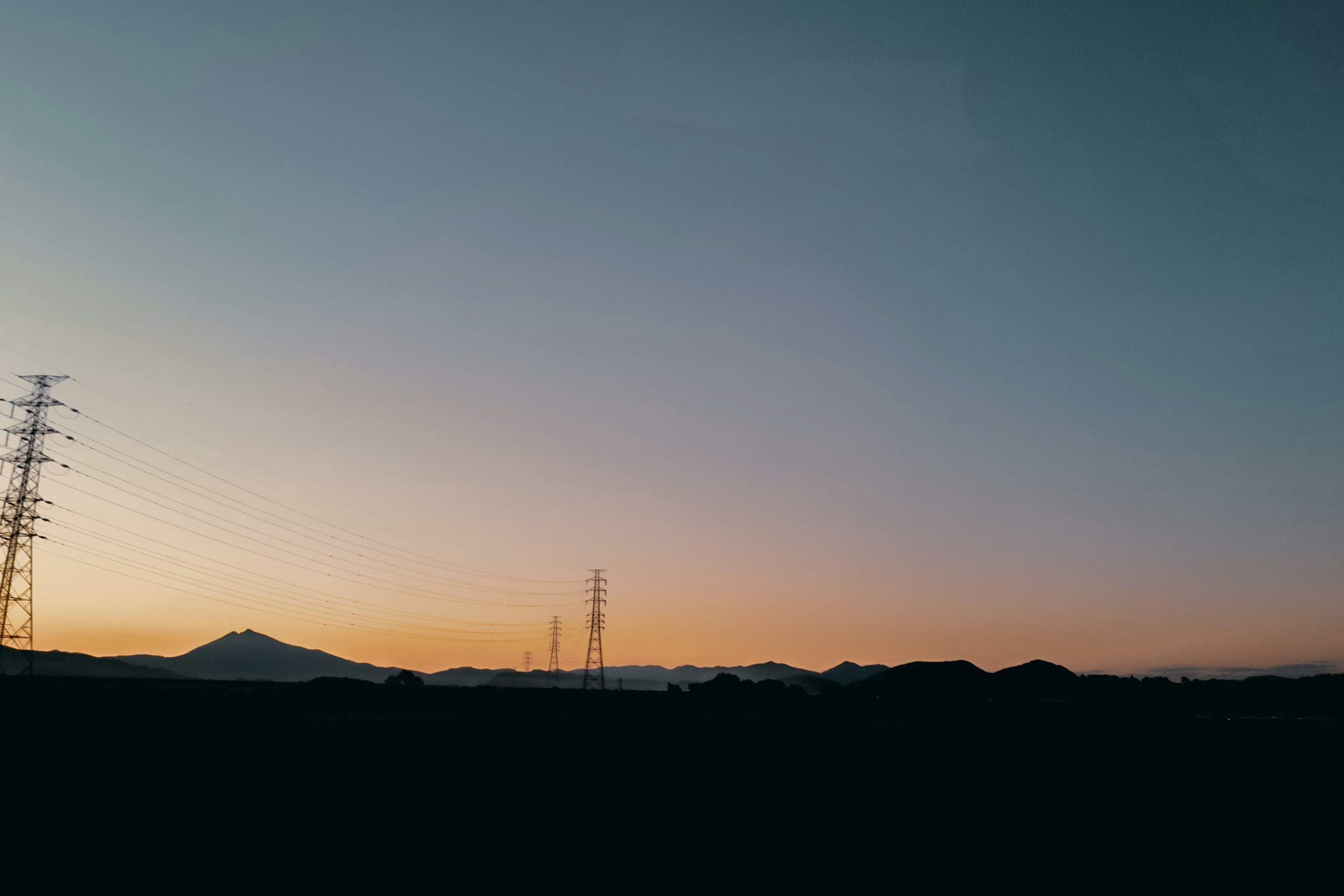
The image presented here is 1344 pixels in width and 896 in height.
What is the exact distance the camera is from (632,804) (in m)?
23.6

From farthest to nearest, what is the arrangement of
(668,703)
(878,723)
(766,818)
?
(668,703), (878,723), (766,818)

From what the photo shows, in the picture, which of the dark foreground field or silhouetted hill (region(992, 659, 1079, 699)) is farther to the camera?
silhouetted hill (region(992, 659, 1079, 699))

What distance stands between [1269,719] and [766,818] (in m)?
68.7

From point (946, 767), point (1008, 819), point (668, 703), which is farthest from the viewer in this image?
point (668, 703)

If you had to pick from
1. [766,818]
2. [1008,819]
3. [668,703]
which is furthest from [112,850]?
[668,703]

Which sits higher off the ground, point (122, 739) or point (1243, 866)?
point (122, 739)

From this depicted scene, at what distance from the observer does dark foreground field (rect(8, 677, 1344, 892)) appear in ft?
53.9

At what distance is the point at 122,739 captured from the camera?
3033cm

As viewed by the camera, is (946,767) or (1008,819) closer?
(1008,819)

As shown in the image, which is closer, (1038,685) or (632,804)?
(632,804)

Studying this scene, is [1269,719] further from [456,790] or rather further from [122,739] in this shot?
[122,739]

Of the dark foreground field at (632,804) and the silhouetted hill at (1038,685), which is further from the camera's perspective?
the silhouetted hill at (1038,685)

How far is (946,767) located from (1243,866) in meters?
15.2

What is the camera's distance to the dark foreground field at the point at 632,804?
16422 millimetres
